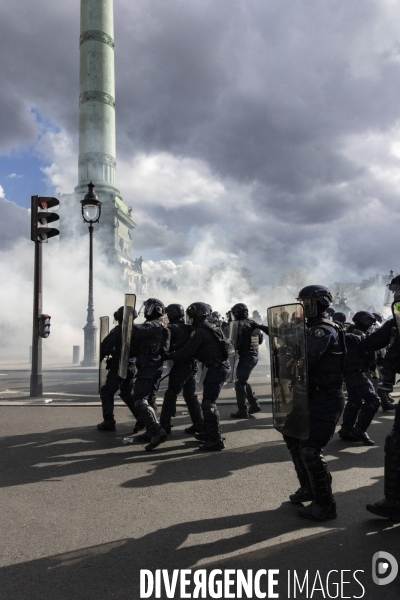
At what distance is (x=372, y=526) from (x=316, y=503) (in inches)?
14.1

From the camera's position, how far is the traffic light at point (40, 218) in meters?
8.48

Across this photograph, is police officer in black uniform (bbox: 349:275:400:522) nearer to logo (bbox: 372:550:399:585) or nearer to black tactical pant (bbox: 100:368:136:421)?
logo (bbox: 372:550:399:585)

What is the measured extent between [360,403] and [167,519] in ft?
10.4

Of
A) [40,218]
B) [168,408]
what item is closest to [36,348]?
[40,218]

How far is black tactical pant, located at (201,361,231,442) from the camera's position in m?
4.82

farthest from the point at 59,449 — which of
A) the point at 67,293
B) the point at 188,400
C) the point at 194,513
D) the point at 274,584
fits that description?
the point at 67,293

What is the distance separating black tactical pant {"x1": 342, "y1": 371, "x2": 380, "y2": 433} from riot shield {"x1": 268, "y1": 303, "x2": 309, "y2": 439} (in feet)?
7.60

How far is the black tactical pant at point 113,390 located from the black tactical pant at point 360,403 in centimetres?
261

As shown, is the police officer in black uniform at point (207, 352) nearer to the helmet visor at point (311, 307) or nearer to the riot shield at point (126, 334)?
the riot shield at point (126, 334)

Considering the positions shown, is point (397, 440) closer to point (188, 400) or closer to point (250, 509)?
point (250, 509)

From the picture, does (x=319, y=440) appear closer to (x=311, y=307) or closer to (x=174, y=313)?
(x=311, y=307)

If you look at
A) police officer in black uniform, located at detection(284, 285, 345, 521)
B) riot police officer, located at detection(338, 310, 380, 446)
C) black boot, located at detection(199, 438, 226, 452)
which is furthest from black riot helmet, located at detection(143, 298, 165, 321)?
police officer in black uniform, located at detection(284, 285, 345, 521)

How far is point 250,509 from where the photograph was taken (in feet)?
10.4

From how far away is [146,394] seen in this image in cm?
506
